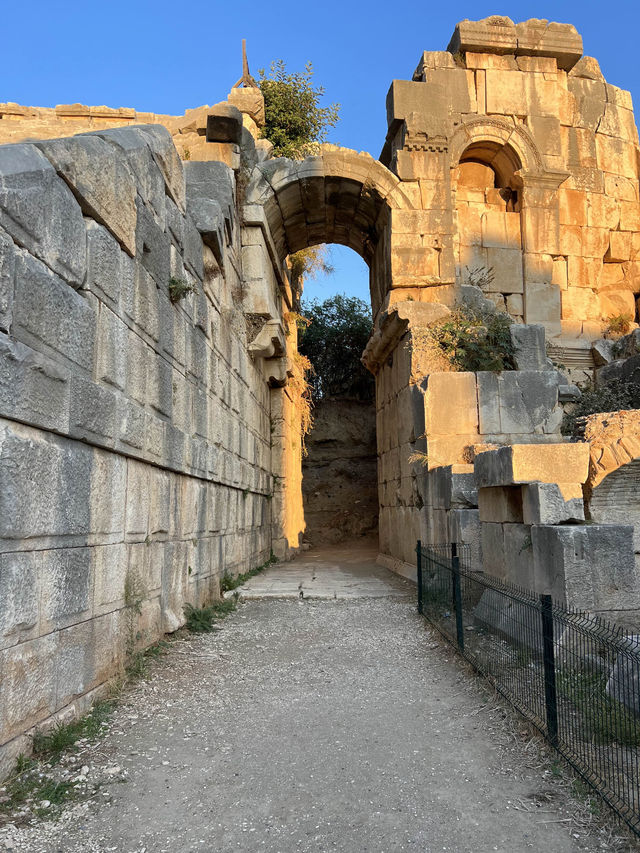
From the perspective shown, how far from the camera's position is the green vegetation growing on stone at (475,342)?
9.12m

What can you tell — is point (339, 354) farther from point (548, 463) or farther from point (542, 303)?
point (548, 463)

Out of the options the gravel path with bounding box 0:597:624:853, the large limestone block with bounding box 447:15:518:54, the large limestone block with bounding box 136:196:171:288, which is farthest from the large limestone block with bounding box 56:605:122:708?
the large limestone block with bounding box 447:15:518:54

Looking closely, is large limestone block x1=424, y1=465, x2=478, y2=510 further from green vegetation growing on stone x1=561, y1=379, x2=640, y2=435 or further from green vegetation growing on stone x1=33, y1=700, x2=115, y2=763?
green vegetation growing on stone x1=33, y1=700, x2=115, y2=763

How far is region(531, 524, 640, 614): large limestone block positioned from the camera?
476 centimetres

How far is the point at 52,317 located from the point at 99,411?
2.51ft

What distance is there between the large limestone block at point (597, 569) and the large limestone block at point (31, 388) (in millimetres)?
3721

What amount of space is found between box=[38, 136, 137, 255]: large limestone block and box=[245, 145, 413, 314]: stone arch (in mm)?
5607

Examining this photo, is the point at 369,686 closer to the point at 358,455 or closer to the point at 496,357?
the point at 496,357

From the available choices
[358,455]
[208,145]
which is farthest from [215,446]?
[358,455]

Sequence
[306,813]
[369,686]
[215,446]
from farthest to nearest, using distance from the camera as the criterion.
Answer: [215,446] < [369,686] < [306,813]

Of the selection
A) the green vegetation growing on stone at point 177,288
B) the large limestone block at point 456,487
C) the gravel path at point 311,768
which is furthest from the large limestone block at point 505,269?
the gravel path at point 311,768

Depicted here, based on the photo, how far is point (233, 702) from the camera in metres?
4.21

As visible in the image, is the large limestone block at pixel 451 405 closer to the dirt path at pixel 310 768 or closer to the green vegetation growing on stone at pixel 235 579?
the green vegetation growing on stone at pixel 235 579

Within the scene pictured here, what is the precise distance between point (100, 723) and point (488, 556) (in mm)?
4146
